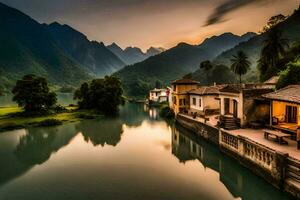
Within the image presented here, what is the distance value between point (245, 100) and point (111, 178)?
1566cm

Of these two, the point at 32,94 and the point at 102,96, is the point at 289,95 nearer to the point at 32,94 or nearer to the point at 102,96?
the point at 32,94

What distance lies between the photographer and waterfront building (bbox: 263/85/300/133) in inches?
875

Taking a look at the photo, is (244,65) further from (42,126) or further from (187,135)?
(42,126)

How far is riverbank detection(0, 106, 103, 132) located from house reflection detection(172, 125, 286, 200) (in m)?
23.7

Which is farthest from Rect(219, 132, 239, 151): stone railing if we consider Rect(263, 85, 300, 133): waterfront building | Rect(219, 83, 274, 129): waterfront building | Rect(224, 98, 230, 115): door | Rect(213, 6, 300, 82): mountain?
Rect(213, 6, 300, 82): mountain

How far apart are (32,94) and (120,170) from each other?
3727 cm

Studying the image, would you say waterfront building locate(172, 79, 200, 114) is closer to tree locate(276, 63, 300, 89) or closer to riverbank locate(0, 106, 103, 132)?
riverbank locate(0, 106, 103, 132)

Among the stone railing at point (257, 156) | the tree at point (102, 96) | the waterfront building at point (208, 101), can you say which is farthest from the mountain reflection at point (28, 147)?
the waterfront building at point (208, 101)

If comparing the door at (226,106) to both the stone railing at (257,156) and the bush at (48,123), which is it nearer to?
the stone railing at (257,156)

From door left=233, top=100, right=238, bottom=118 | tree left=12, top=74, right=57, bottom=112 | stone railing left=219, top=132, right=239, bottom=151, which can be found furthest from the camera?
tree left=12, top=74, right=57, bottom=112

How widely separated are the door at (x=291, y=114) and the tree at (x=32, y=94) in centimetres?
4536

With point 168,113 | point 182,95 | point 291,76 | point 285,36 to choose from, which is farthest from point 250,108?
point 285,36

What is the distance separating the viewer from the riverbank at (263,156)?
1619 cm

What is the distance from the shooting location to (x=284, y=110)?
82.6 ft
